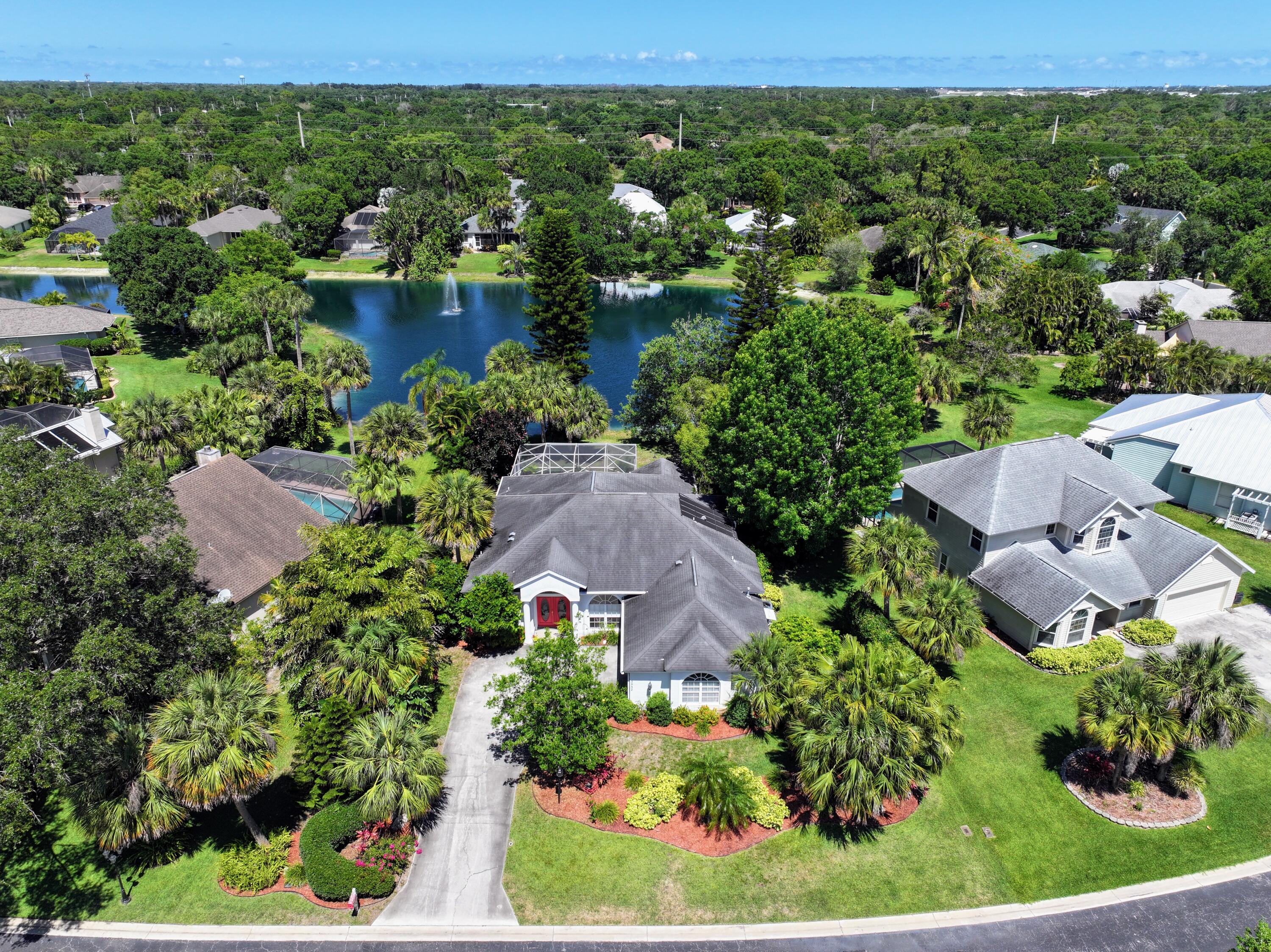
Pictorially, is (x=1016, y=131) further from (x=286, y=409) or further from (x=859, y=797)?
(x=859, y=797)

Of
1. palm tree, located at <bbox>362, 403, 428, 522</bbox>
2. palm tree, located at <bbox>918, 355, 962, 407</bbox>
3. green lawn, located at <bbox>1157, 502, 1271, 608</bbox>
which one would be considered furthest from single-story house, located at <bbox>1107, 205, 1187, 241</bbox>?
palm tree, located at <bbox>362, 403, 428, 522</bbox>

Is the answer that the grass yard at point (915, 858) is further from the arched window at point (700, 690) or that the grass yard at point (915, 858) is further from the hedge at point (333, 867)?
the hedge at point (333, 867)

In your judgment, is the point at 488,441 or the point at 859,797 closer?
the point at 859,797

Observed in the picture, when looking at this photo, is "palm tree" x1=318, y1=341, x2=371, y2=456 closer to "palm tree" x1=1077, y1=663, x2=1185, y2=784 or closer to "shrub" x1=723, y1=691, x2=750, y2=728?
"shrub" x1=723, y1=691, x2=750, y2=728

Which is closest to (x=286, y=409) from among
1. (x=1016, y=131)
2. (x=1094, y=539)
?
(x=1094, y=539)

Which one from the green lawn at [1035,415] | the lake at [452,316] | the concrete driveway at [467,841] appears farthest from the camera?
the lake at [452,316]

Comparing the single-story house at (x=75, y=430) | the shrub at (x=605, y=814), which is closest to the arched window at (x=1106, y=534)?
the shrub at (x=605, y=814)
